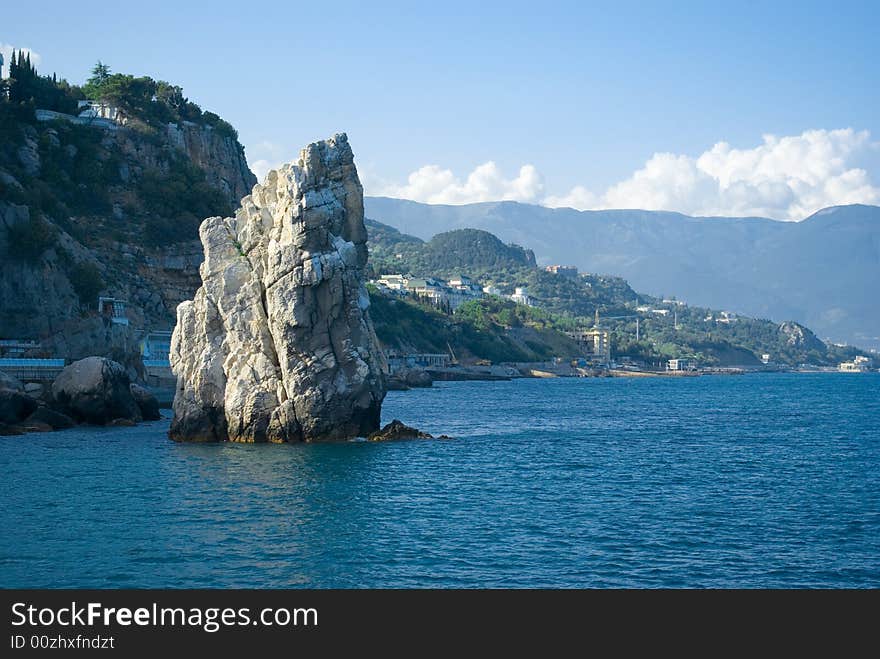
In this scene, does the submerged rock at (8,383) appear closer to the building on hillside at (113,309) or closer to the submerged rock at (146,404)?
the submerged rock at (146,404)

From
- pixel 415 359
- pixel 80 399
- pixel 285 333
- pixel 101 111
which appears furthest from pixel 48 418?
pixel 415 359

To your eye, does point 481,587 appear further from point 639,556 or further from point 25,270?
point 25,270

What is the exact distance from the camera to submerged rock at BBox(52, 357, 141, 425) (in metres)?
59.3

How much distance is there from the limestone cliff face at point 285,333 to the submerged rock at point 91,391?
943 cm

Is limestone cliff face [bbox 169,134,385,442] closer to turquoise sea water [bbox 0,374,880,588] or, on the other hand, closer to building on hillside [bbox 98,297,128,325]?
turquoise sea water [bbox 0,374,880,588]

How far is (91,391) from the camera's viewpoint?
5941 cm

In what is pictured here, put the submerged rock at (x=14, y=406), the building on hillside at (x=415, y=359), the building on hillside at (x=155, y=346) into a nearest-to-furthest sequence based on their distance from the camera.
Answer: the submerged rock at (x=14, y=406) → the building on hillside at (x=155, y=346) → the building on hillside at (x=415, y=359)

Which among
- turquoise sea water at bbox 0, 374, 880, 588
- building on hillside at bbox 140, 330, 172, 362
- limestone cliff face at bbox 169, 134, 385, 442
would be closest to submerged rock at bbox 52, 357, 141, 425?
turquoise sea water at bbox 0, 374, 880, 588

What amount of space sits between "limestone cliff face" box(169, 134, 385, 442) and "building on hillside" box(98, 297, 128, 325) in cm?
3696

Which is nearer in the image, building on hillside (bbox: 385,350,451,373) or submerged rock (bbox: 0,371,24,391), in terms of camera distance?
submerged rock (bbox: 0,371,24,391)

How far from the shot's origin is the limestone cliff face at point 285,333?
4834 centimetres

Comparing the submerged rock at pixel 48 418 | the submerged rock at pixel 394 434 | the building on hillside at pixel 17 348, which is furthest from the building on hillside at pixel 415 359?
the submerged rock at pixel 394 434

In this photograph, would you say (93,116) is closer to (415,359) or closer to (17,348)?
(17,348)

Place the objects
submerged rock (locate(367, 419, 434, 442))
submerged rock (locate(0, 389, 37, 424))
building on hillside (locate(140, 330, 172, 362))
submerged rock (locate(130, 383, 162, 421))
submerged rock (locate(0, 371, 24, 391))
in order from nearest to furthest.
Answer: submerged rock (locate(367, 419, 434, 442)) → submerged rock (locate(0, 389, 37, 424)) → submerged rock (locate(0, 371, 24, 391)) → submerged rock (locate(130, 383, 162, 421)) → building on hillside (locate(140, 330, 172, 362))
